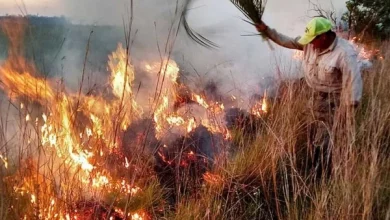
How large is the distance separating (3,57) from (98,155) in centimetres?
274

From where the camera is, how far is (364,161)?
2.87 m

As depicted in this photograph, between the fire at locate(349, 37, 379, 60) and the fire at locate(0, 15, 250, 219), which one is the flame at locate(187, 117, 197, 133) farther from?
the fire at locate(349, 37, 379, 60)

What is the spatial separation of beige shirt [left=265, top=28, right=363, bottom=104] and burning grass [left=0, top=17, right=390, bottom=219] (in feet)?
0.60

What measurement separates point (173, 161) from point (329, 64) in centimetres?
152

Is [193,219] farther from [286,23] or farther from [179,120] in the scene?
[286,23]

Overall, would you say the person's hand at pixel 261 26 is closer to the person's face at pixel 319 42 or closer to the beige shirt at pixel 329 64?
the beige shirt at pixel 329 64

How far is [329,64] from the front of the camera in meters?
4.39

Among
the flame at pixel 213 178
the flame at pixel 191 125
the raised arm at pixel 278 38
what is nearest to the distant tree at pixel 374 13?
the raised arm at pixel 278 38

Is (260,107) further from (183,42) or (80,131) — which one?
(80,131)

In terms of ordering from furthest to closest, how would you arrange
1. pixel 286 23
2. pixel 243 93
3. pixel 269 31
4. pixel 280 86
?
pixel 286 23 → pixel 243 93 → pixel 280 86 → pixel 269 31

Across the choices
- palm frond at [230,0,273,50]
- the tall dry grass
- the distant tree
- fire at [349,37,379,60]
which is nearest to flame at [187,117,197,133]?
A: the tall dry grass

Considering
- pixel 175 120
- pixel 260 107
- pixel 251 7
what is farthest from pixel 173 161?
pixel 251 7

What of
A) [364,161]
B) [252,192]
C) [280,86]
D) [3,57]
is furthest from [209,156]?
[3,57]

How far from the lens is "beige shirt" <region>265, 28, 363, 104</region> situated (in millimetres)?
4180
